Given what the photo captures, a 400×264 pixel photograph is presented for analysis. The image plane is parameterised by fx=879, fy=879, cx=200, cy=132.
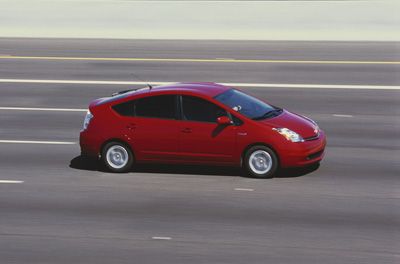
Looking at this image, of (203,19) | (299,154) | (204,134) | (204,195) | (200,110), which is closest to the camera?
(204,195)

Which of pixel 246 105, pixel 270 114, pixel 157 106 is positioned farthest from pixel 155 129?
pixel 270 114

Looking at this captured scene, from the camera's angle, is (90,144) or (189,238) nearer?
(189,238)

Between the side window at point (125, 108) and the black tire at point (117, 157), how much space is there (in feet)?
1.70

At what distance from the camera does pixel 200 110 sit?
14586mm

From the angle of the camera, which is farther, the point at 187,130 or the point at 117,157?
the point at 117,157

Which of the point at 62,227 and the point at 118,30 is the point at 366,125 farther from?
the point at 118,30

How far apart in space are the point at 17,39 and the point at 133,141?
16.8 meters

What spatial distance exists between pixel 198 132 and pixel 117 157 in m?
1.52

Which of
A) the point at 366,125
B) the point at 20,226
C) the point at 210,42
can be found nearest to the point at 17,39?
the point at 210,42

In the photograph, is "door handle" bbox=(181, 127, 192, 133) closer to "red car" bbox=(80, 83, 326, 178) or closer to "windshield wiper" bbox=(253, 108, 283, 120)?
"red car" bbox=(80, 83, 326, 178)

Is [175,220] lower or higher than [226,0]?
lower

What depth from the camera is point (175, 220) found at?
1230 cm

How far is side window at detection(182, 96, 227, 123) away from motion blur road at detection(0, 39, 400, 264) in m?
0.98

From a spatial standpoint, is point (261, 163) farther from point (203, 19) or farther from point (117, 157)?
point (203, 19)
